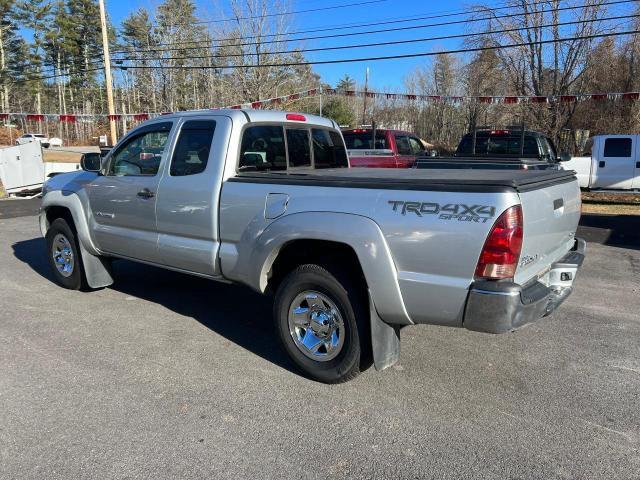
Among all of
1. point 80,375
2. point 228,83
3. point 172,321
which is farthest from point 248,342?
point 228,83

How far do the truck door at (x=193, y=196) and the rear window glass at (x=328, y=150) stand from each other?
4.18 ft

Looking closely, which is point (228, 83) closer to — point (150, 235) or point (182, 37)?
point (182, 37)

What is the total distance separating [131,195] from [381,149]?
312 inches

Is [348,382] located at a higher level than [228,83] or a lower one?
lower

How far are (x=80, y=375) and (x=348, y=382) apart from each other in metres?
2.02

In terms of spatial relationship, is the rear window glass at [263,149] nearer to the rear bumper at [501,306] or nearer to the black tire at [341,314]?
the black tire at [341,314]

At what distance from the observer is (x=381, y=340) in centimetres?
343

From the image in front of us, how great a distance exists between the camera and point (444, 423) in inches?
125

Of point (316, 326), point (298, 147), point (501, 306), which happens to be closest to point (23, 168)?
point (298, 147)

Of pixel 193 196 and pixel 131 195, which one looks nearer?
pixel 193 196

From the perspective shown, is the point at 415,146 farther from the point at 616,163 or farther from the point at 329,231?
the point at 329,231

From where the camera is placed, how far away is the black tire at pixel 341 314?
Result: 349cm

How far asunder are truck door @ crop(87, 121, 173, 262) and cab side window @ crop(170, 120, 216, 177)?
0.20 meters

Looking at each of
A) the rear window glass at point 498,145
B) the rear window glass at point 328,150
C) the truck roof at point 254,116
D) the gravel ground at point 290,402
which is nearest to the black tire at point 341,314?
the gravel ground at point 290,402
